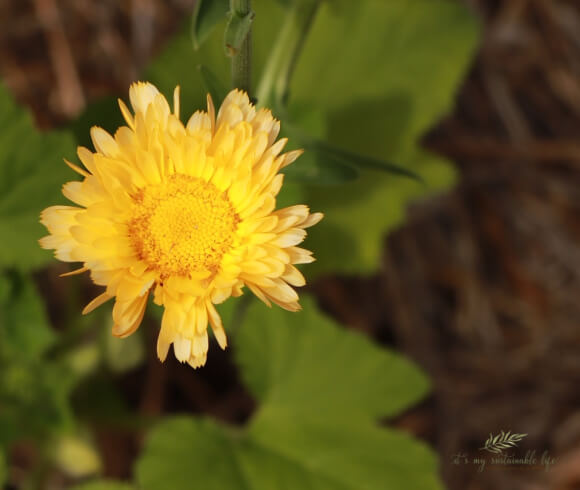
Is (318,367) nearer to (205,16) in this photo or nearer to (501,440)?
(501,440)

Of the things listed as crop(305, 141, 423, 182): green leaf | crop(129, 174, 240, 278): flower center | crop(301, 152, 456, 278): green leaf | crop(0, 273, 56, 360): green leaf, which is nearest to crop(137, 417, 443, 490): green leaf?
crop(0, 273, 56, 360): green leaf

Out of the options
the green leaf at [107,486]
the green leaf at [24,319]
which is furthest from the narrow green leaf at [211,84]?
the green leaf at [107,486]

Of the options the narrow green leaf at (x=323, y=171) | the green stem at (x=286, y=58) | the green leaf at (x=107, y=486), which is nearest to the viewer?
the narrow green leaf at (x=323, y=171)

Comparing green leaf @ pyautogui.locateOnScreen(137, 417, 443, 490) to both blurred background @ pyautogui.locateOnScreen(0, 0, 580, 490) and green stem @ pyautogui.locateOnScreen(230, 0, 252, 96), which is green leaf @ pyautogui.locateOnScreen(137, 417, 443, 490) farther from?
green stem @ pyautogui.locateOnScreen(230, 0, 252, 96)

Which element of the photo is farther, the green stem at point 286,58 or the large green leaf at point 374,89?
the large green leaf at point 374,89

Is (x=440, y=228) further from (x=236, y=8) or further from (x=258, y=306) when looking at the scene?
(x=236, y=8)

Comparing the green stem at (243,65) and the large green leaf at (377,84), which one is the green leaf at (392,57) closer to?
the large green leaf at (377,84)

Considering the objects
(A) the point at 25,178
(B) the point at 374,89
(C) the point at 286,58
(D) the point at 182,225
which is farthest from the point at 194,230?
(B) the point at 374,89

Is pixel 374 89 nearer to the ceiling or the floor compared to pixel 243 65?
nearer to the ceiling
